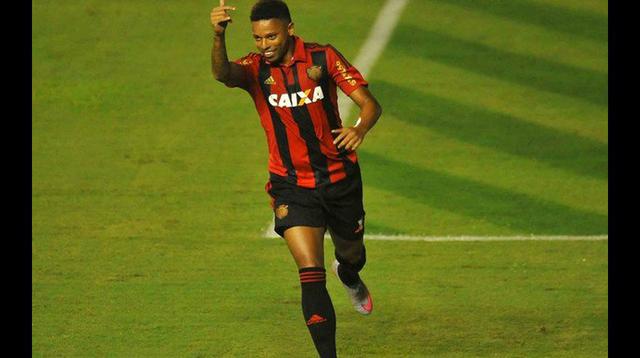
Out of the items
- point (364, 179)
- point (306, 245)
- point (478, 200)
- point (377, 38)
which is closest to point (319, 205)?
point (306, 245)

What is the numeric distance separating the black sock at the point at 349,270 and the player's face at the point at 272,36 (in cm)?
169

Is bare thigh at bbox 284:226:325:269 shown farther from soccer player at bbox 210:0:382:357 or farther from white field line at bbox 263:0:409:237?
white field line at bbox 263:0:409:237

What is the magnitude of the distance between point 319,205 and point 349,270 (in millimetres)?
1034

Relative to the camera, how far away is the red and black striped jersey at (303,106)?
8773mm

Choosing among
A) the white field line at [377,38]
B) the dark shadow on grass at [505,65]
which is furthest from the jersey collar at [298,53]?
the dark shadow on grass at [505,65]

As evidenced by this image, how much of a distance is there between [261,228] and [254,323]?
243cm

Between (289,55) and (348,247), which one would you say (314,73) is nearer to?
(289,55)

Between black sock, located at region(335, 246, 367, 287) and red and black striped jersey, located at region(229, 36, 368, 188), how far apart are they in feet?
2.89

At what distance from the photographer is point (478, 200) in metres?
13.0

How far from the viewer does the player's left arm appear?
832 cm

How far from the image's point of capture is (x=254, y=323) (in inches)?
389
